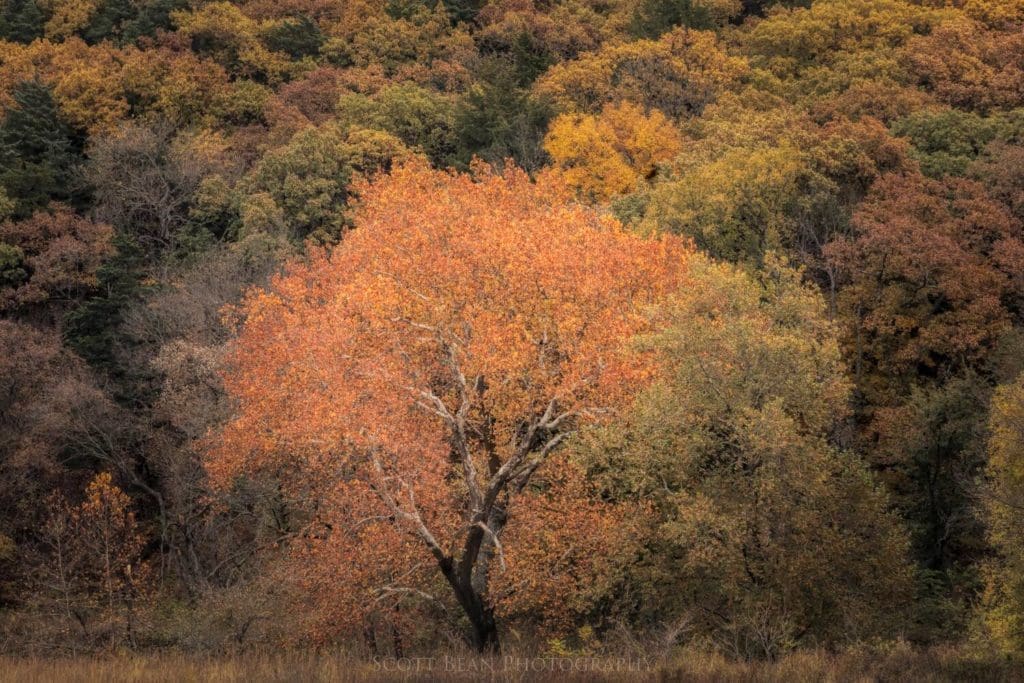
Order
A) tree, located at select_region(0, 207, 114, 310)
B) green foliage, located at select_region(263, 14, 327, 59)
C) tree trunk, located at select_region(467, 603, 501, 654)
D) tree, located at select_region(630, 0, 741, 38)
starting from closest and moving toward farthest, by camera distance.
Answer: tree trunk, located at select_region(467, 603, 501, 654)
tree, located at select_region(0, 207, 114, 310)
tree, located at select_region(630, 0, 741, 38)
green foliage, located at select_region(263, 14, 327, 59)

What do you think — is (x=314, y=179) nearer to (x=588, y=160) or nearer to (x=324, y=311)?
(x=588, y=160)

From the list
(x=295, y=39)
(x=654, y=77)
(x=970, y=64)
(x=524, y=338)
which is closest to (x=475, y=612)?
(x=524, y=338)

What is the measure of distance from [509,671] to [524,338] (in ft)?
48.2

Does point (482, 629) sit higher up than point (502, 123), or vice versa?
point (502, 123)

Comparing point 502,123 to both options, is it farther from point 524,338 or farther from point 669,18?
point 524,338

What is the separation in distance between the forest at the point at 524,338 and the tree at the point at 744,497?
0.40 feet

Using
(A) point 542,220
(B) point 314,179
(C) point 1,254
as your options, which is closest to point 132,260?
(C) point 1,254

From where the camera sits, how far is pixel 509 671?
39.1 ft

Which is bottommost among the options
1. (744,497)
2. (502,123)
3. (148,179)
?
(148,179)

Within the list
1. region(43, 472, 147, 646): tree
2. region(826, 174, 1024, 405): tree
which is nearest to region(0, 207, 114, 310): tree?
region(43, 472, 147, 646): tree

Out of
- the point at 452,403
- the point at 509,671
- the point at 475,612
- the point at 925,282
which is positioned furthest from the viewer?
the point at 925,282

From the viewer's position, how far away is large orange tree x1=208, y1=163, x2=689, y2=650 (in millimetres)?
23391

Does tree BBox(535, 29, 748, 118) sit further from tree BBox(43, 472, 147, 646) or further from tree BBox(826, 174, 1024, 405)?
tree BBox(43, 472, 147, 646)

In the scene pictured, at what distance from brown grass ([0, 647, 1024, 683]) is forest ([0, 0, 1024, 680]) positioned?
1360 millimetres
